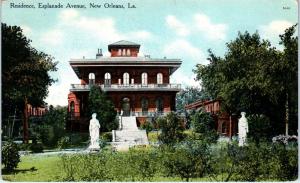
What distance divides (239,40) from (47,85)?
7.82 ft

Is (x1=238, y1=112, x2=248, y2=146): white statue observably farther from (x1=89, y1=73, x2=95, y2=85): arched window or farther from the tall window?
the tall window

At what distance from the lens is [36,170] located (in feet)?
38.6

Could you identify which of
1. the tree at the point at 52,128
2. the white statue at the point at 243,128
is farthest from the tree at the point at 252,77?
the tree at the point at 52,128

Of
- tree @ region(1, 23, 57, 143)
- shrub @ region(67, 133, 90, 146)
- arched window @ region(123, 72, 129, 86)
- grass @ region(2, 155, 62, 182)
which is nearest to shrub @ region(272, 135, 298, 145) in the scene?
arched window @ region(123, 72, 129, 86)

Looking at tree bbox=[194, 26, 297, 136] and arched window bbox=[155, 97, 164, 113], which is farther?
arched window bbox=[155, 97, 164, 113]

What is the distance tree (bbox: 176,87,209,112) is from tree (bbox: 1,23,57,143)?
1.56 m

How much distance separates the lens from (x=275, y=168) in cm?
1177

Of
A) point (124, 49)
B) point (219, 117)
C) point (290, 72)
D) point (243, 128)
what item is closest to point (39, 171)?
point (124, 49)

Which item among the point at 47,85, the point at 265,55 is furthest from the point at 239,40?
the point at 47,85

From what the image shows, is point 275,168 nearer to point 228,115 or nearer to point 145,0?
point 228,115

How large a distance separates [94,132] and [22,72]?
1145mm

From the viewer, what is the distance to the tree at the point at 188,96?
1199 centimetres

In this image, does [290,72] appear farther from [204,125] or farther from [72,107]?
[72,107]

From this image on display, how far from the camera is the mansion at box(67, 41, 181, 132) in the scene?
11.9m
